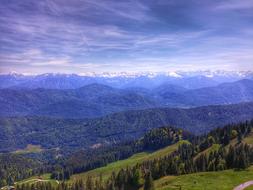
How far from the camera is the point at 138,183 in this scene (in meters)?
141

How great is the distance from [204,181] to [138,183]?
142ft

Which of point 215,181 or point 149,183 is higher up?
point 215,181

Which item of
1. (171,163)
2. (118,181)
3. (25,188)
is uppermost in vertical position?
(171,163)

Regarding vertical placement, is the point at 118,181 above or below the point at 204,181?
below

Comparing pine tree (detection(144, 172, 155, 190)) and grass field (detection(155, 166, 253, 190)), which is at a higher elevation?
grass field (detection(155, 166, 253, 190))

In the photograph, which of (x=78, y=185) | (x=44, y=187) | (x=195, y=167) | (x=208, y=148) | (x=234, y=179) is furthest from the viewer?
(x=208, y=148)

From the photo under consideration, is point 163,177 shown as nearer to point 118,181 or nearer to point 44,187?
point 118,181

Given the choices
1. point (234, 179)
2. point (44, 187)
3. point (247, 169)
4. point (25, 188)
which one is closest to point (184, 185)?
point (234, 179)

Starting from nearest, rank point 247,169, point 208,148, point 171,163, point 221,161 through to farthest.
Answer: point 247,169 < point 221,161 < point 171,163 < point 208,148

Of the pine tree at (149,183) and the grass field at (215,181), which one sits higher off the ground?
the grass field at (215,181)

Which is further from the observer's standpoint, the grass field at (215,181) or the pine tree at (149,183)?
the pine tree at (149,183)

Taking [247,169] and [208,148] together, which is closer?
[247,169]

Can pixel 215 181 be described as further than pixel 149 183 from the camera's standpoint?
No

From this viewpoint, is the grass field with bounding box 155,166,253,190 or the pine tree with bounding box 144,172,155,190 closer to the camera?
the grass field with bounding box 155,166,253,190
